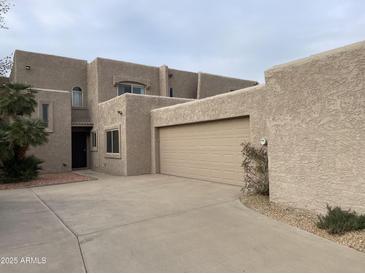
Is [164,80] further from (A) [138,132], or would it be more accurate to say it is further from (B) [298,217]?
(B) [298,217]

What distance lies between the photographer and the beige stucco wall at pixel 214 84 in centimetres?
2123

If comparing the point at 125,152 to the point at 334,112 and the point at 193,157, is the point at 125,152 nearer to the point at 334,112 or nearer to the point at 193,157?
the point at 193,157

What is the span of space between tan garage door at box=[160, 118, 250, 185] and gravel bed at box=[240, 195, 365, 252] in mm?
2451

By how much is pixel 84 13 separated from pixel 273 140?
7289mm

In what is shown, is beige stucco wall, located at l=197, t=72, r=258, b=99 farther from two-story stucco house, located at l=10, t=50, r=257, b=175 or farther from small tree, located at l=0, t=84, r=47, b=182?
small tree, located at l=0, t=84, r=47, b=182

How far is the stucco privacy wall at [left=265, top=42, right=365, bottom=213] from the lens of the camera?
5.35 meters

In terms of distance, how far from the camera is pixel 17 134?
11.7 metres

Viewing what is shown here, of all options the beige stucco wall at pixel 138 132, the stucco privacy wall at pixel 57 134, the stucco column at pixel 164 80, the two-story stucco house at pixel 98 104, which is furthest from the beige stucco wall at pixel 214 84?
the stucco privacy wall at pixel 57 134

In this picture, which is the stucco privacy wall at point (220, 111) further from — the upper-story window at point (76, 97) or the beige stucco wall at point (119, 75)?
the upper-story window at point (76, 97)

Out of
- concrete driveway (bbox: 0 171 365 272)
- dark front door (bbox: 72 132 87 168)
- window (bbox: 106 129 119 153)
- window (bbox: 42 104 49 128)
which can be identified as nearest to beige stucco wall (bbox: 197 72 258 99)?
window (bbox: 106 129 119 153)

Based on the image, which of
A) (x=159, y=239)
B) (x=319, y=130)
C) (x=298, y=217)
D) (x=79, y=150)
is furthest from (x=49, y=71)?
(x=298, y=217)

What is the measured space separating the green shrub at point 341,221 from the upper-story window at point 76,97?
681 inches

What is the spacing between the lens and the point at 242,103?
31.0 feet

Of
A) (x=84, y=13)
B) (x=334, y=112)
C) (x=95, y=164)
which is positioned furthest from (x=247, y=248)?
(x=95, y=164)
